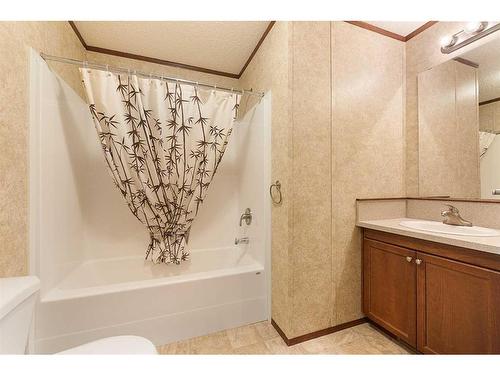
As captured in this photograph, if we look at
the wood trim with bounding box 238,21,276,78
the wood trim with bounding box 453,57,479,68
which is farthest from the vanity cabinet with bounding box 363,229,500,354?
the wood trim with bounding box 238,21,276,78

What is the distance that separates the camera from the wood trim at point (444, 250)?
0.89 m

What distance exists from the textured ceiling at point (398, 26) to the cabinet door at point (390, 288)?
1.62 meters

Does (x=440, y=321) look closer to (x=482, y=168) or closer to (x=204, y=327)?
(x=482, y=168)

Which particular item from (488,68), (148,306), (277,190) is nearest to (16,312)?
(148,306)

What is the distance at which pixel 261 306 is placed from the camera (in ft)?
5.30

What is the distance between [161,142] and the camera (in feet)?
5.12

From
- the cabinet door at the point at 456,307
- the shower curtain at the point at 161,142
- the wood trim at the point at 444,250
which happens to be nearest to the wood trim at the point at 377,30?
the shower curtain at the point at 161,142

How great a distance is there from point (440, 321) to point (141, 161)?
2.04 m

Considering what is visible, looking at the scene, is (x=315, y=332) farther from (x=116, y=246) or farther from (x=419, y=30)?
(x=419, y=30)

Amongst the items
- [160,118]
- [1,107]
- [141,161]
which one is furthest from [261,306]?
[1,107]

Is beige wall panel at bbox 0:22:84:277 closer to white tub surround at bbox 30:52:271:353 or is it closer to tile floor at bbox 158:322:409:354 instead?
white tub surround at bbox 30:52:271:353

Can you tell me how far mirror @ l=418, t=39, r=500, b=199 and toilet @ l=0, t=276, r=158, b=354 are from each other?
200cm
